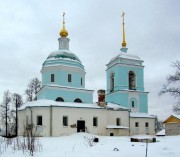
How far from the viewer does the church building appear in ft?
86.6

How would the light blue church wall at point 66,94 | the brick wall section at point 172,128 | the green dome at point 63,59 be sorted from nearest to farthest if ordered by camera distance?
the brick wall section at point 172,128 → the light blue church wall at point 66,94 → the green dome at point 63,59

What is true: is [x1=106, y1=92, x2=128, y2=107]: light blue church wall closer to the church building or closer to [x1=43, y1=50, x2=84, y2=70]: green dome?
the church building

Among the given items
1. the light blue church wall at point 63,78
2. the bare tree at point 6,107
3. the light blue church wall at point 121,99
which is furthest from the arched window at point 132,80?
the bare tree at point 6,107

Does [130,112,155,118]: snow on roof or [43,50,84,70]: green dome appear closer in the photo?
[43,50,84,70]: green dome

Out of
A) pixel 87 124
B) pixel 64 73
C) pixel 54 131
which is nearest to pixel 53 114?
pixel 54 131

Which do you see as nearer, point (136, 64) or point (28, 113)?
point (28, 113)

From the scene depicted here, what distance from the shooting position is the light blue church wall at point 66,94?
28.9m

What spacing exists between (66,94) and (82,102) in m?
2.09

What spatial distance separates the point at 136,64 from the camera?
34.4 m

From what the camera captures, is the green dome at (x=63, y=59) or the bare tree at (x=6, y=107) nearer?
the green dome at (x=63, y=59)

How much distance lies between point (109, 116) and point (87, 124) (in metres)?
3.09

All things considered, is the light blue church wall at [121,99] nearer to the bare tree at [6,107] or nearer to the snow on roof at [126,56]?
the snow on roof at [126,56]

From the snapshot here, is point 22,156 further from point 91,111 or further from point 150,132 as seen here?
point 150,132

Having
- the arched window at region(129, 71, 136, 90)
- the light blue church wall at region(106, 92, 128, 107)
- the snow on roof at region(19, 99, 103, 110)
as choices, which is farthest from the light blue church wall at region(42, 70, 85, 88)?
the arched window at region(129, 71, 136, 90)
